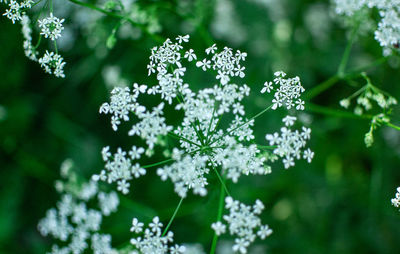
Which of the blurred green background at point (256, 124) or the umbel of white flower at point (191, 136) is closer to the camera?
the umbel of white flower at point (191, 136)

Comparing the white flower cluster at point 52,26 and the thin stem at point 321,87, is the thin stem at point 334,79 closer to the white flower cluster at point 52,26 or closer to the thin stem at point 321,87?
the thin stem at point 321,87

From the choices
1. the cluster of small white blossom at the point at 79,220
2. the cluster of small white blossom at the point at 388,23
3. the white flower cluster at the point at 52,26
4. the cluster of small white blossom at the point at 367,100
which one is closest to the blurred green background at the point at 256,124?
the cluster of small white blossom at the point at 79,220

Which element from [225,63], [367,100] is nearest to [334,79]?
[367,100]

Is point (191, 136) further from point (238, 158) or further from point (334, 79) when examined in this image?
point (334, 79)

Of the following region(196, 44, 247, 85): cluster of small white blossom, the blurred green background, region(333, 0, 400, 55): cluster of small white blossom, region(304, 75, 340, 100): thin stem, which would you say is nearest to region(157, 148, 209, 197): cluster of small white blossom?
region(196, 44, 247, 85): cluster of small white blossom

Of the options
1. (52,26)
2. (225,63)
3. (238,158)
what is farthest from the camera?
(52,26)

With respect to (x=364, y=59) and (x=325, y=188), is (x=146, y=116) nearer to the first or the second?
(x=325, y=188)

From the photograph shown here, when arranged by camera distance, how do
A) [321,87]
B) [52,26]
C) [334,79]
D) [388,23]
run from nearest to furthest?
[52,26] → [388,23] → [334,79] → [321,87]

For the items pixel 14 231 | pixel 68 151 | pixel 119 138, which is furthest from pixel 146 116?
pixel 14 231
